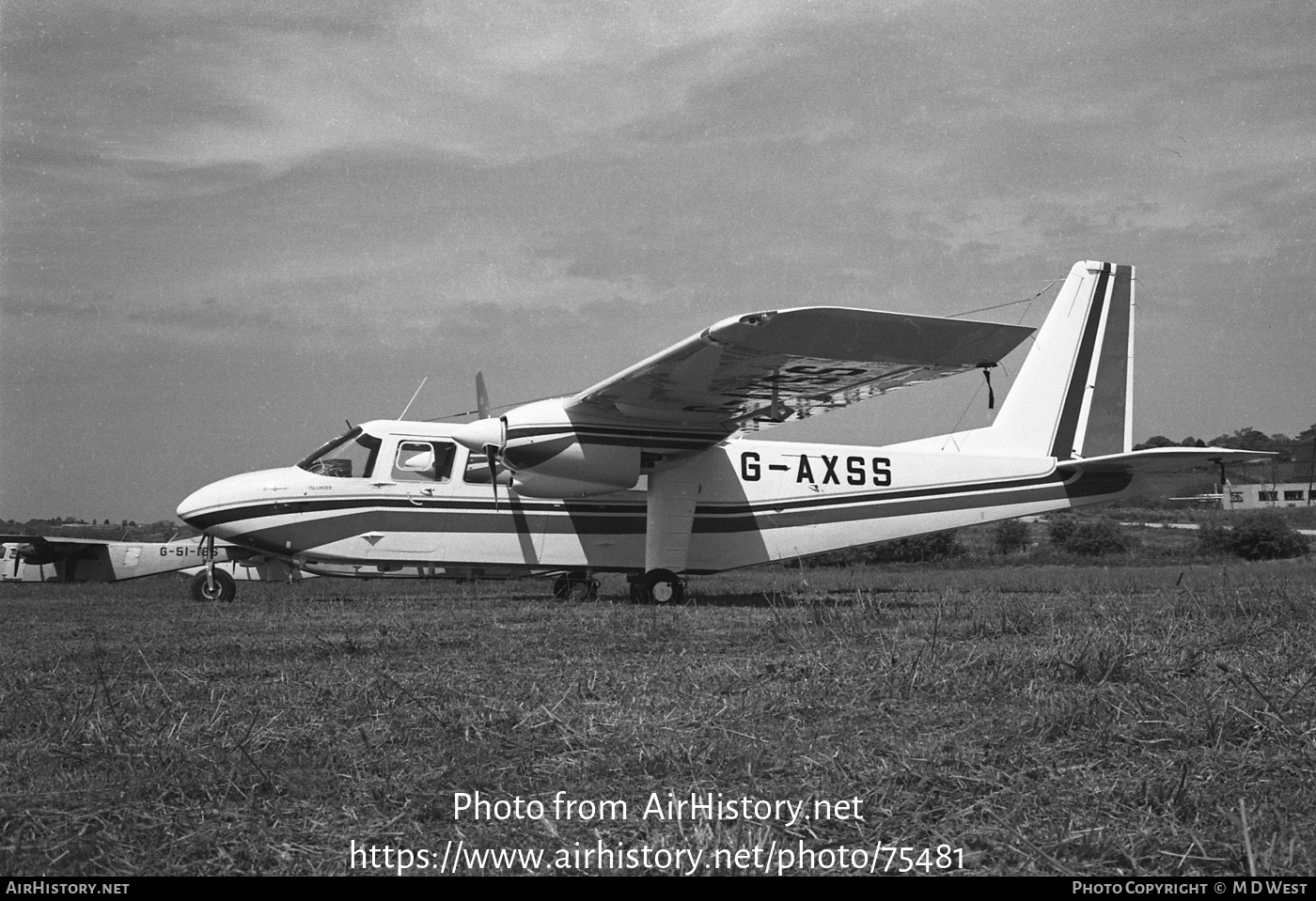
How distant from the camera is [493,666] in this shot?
216 inches

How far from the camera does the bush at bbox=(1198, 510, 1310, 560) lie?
24156 millimetres

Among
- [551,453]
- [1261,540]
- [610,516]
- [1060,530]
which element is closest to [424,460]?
[551,453]

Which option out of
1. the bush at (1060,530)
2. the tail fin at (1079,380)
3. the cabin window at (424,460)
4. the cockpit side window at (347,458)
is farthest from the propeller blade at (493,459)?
the bush at (1060,530)

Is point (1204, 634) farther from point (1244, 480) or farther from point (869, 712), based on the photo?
point (1244, 480)

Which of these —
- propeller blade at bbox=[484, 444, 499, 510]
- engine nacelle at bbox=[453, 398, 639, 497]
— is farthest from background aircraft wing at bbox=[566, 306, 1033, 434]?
propeller blade at bbox=[484, 444, 499, 510]

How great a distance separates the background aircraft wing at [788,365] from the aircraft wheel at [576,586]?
9.89ft

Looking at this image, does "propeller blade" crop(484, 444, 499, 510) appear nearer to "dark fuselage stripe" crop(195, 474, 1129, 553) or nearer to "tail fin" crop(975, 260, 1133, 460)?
"dark fuselage stripe" crop(195, 474, 1129, 553)

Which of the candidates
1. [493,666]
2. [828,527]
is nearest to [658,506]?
[828,527]

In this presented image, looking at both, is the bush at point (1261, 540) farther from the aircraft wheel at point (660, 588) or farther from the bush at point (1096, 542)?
the aircraft wheel at point (660, 588)

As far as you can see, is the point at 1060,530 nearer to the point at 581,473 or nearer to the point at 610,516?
the point at 610,516

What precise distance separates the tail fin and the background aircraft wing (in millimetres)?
3639

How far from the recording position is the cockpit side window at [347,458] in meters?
13.7

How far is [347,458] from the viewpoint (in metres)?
13.7

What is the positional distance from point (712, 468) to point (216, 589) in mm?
6658
